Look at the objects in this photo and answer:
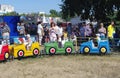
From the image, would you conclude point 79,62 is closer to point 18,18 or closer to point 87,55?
point 87,55

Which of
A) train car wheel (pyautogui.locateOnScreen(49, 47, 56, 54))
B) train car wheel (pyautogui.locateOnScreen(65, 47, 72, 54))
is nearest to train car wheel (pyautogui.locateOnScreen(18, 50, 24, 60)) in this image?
train car wheel (pyautogui.locateOnScreen(49, 47, 56, 54))

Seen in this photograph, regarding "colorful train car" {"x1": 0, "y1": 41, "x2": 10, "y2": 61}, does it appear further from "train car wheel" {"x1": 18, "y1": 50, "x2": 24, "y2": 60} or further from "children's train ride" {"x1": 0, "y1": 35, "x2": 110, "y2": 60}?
"children's train ride" {"x1": 0, "y1": 35, "x2": 110, "y2": 60}

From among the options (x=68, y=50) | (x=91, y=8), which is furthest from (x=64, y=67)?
(x=91, y=8)

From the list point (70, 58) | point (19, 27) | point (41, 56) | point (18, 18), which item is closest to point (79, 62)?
point (70, 58)

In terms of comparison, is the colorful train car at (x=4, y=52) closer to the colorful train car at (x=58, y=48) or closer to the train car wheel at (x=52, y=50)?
the colorful train car at (x=58, y=48)

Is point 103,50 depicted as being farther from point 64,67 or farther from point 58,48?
point 64,67

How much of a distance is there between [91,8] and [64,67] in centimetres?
1534

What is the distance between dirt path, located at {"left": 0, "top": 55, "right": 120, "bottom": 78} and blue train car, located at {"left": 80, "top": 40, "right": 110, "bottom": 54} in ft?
1.45

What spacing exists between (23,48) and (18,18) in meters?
11.2

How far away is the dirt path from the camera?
15145 mm

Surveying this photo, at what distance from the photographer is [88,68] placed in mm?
16516

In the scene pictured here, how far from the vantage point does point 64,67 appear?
1675 centimetres

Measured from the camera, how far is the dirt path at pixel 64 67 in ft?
49.7

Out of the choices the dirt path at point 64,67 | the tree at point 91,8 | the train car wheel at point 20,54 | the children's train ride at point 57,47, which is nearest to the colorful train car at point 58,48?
the children's train ride at point 57,47
